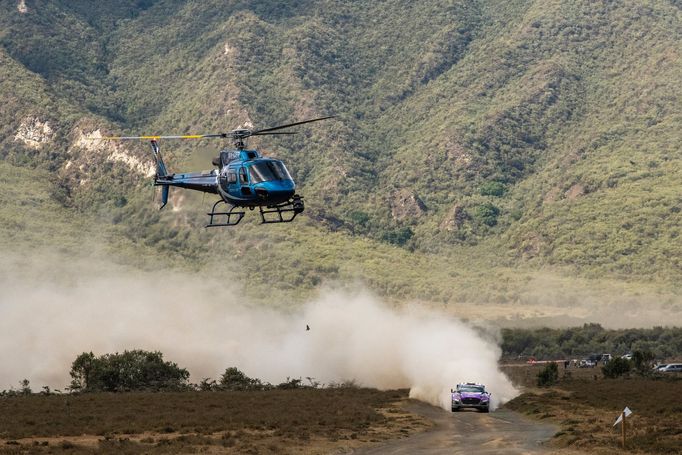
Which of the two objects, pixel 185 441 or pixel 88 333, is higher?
pixel 88 333

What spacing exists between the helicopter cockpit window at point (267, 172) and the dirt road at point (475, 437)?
1632 cm

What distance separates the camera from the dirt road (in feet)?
196

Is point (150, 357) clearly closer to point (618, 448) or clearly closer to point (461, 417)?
point (461, 417)

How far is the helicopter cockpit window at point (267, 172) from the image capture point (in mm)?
71312

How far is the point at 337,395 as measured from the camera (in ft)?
351

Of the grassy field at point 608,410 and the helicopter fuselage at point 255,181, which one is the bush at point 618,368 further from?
the helicopter fuselage at point 255,181

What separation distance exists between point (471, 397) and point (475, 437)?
1921cm

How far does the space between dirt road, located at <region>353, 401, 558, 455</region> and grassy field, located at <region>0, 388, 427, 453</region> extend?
2.03 m

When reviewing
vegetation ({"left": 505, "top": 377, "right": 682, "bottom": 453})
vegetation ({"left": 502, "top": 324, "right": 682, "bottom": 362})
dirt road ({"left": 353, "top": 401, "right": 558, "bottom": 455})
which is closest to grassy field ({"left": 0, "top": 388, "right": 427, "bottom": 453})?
dirt road ({"left": 353, "top": 401, "right": 558, "bottom": 455})

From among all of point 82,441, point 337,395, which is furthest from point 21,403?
point 82,441

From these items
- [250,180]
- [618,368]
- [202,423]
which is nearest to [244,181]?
[250,180]

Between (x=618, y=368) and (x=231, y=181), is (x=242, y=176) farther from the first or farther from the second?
(x=618, y=368)

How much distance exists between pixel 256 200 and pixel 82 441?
53.7ft

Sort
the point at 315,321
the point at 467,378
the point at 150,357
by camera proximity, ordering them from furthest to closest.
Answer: the point at 315,321 < the point at 150,357 < the point at 467,378
